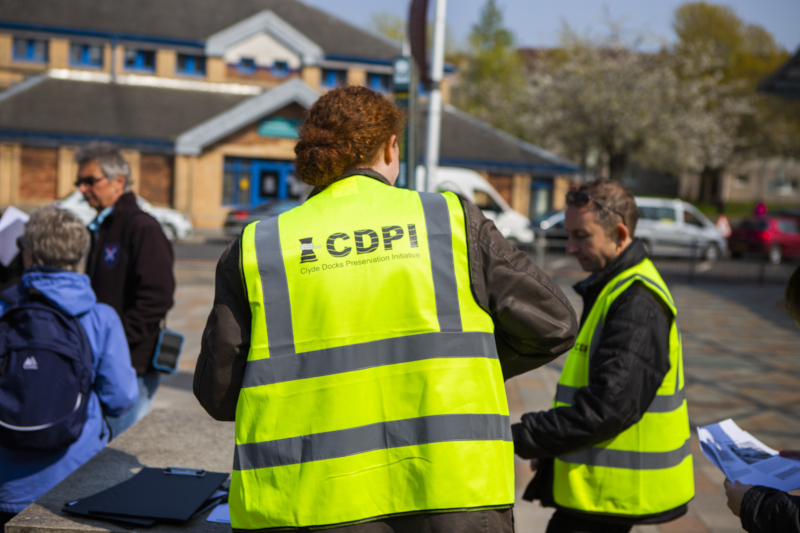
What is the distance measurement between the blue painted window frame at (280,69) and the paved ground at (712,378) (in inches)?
901

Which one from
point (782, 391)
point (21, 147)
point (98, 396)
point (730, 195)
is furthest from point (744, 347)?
point (730, 195)

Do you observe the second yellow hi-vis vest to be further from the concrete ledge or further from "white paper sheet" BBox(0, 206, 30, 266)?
"white paper sheet" BBox(0, 206, 30, 266)

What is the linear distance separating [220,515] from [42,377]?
3.15 ft

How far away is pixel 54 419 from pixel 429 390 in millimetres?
1753

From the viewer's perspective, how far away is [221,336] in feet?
5.69

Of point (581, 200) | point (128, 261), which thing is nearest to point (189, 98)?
point (128, 261)

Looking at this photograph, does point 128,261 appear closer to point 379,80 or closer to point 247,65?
point 247,65

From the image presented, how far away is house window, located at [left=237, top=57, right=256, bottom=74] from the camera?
1384 inches

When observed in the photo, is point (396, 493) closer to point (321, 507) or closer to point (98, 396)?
point (321, 507)

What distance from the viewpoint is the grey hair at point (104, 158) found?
4023 mm

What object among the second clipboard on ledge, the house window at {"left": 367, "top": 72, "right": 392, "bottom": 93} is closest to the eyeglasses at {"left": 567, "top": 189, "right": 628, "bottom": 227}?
the second clipboard on ledge

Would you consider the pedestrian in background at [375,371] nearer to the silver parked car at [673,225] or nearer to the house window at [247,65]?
the silver parked car at [673,225]

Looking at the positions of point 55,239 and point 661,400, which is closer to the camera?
point 661,400

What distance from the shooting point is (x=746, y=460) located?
2152 millimetres
